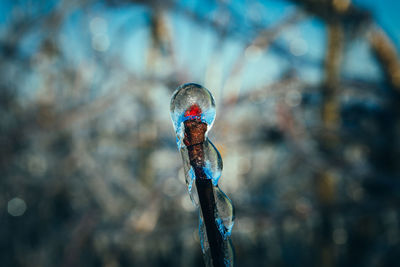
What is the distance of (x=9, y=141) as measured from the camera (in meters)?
2.57

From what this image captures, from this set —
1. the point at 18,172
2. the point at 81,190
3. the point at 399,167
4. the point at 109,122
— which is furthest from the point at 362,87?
the point at 18,172

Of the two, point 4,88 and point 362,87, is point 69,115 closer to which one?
point 4,88

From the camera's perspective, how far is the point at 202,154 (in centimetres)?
27

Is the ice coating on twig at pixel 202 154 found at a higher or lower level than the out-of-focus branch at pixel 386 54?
lower

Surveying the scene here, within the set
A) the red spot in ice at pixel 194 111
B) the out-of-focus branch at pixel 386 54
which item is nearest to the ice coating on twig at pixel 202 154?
the red spot in ice at pixel 194 111

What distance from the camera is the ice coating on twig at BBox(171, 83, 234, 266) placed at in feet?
0.86

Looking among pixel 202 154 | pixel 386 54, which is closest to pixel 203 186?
pixel 202 154

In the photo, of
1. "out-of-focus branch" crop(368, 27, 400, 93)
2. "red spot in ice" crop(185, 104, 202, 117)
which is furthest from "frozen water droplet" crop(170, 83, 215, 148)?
"out-of-focus branch" crop(368, 27, 400, 93)

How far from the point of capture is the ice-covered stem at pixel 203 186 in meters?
0.26

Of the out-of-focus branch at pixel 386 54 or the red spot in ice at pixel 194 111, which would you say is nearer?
the red spot in ice at pixel 194 111

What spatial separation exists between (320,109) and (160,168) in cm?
220

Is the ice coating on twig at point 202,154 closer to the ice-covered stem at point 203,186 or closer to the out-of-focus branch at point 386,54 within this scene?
the ice-covered stem at point 203,186

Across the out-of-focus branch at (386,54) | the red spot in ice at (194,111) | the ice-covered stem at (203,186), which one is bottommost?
the ice-covered stem at (203,186)

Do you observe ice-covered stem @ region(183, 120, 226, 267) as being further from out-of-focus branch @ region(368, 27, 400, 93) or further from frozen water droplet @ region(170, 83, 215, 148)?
out-of-focus branch @ region(368, 27, 400, 93)
